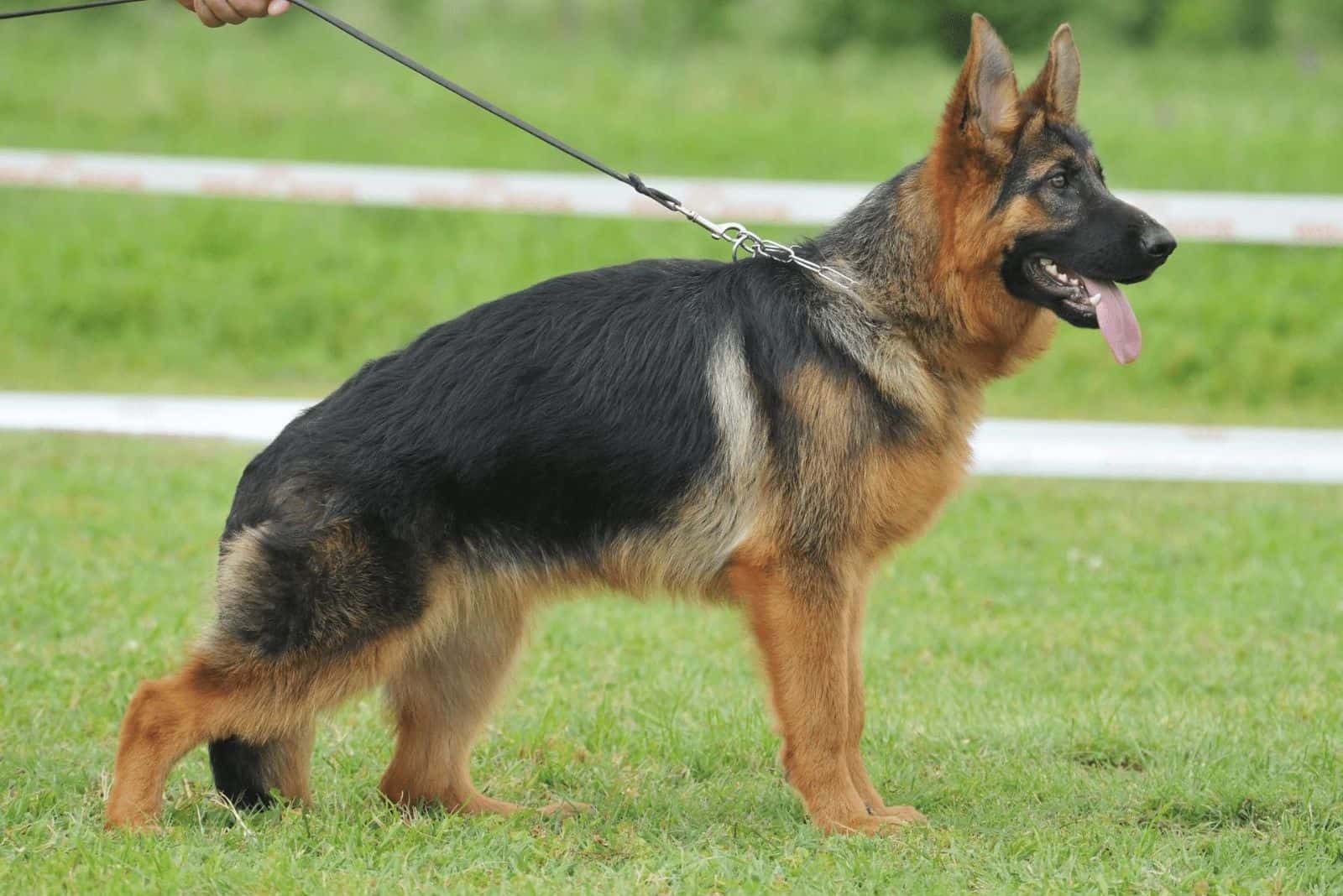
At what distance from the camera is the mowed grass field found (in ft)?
14.1

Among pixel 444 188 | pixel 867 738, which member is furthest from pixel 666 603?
pixel 444 188

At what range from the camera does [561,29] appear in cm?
1823

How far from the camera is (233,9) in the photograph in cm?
487

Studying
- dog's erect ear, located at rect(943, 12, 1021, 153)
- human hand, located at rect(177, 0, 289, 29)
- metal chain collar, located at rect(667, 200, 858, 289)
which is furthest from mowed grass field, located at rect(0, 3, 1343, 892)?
dog's erect ear, located at rect(943, 12, 1021, 153)

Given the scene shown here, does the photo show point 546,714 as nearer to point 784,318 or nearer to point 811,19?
point 784,318

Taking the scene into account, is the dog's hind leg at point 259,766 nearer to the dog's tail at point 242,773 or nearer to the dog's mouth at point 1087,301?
the dog's tail at point 242,773

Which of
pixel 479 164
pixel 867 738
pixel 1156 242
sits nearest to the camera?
pixel 1156 242

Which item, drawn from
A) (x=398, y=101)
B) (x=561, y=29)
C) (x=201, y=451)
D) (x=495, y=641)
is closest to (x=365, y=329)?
(x=201, y=451)

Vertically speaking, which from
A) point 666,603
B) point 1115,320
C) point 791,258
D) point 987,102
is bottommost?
point 666,603

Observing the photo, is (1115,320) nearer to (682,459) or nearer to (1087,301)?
(1087,301)

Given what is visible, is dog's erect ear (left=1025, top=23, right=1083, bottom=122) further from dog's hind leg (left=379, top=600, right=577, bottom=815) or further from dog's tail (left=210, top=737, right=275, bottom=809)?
dog's tail (left=210, top=737, right=275, bottom=809)

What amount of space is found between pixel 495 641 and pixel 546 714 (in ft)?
2.62

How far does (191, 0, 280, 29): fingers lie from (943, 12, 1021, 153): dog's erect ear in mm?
2141

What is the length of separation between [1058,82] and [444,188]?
8523mm
